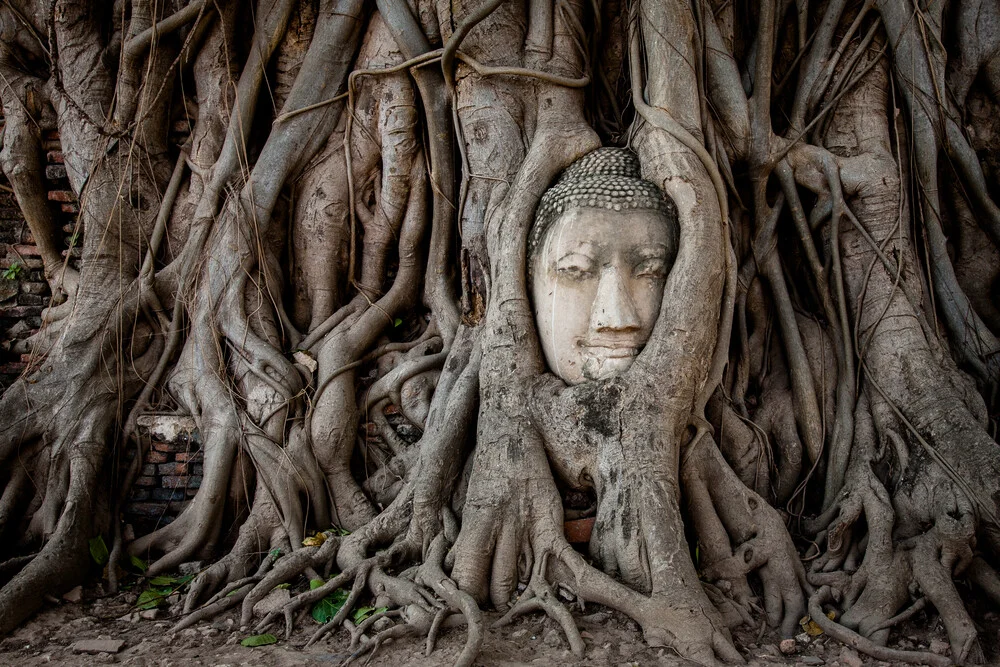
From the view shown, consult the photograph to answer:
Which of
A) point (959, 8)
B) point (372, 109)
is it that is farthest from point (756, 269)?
point (372, 109)

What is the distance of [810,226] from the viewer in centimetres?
345

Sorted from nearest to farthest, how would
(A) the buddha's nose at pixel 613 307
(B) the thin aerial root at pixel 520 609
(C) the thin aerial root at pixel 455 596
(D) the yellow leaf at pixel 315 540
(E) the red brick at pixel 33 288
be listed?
(C) the thin aerial root at pixel 455 596 < (B) the thin aerial root at pixel 520 609 < (A) the buddha's nose at pixel 613 307 < (D) the yellow leaf at pixel 315 540 < (E) the red brick at pixel 33 288

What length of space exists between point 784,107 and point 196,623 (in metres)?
3.48

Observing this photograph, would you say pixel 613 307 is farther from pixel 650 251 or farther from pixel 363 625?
pixel 363 625

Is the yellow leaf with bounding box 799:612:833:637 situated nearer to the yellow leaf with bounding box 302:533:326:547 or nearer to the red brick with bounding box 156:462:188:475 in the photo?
the yellow leaf with bounding box 302:533:326:547

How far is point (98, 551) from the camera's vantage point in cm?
330

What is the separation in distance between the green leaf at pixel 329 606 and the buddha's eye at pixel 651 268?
1685 mm

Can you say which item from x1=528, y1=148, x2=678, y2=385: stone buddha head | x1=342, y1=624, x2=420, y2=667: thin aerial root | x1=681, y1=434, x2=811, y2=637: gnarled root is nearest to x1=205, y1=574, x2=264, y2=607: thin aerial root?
x1=342, y1=624, x2=420, y2=667: thin aerial root

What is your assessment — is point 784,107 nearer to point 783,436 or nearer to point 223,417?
point 783,436

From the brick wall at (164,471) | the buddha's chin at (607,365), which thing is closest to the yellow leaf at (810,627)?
the buddha's chin at (607,365)

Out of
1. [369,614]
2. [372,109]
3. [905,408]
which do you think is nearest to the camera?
[369,614]

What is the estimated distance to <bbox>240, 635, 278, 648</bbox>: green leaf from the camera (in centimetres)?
263

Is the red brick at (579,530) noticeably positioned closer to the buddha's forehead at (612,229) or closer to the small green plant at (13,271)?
the buddha's forehead at (612,229)

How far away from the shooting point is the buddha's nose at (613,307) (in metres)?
2.85
